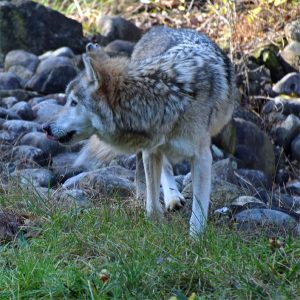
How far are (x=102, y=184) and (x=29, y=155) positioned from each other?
7.12 feet

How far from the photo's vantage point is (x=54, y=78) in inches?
516

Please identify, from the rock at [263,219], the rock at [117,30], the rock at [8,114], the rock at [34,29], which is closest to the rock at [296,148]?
the rock at [8,114]

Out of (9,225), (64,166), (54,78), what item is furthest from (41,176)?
(54,78)

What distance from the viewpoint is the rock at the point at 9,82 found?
516 inches

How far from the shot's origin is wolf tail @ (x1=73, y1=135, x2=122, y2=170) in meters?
8.32

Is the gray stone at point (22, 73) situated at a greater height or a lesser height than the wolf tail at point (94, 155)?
lesser

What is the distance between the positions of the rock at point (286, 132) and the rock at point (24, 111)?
3.64 m

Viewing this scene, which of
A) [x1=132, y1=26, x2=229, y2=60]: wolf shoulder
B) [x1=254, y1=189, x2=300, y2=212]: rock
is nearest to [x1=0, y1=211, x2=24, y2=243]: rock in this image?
[x1=132, y1=26, x2=229, y2=60]: wolf shoulder

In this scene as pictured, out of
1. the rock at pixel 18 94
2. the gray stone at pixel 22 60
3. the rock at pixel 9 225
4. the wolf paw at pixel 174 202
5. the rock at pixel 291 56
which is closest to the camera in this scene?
the rock at pixel 9 225

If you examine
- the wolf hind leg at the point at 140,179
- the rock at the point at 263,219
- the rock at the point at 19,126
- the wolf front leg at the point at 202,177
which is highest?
the wolf front leg at the point at 202,177

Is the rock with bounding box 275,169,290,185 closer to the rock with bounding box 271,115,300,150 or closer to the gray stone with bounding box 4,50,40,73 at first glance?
the rock with bounding box 271,115,300,150

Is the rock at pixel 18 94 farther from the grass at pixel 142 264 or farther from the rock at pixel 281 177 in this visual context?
the grass at pixel 142 264

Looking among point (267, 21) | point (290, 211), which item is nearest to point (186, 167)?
point (290, 211)

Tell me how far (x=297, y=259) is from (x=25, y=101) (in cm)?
795
